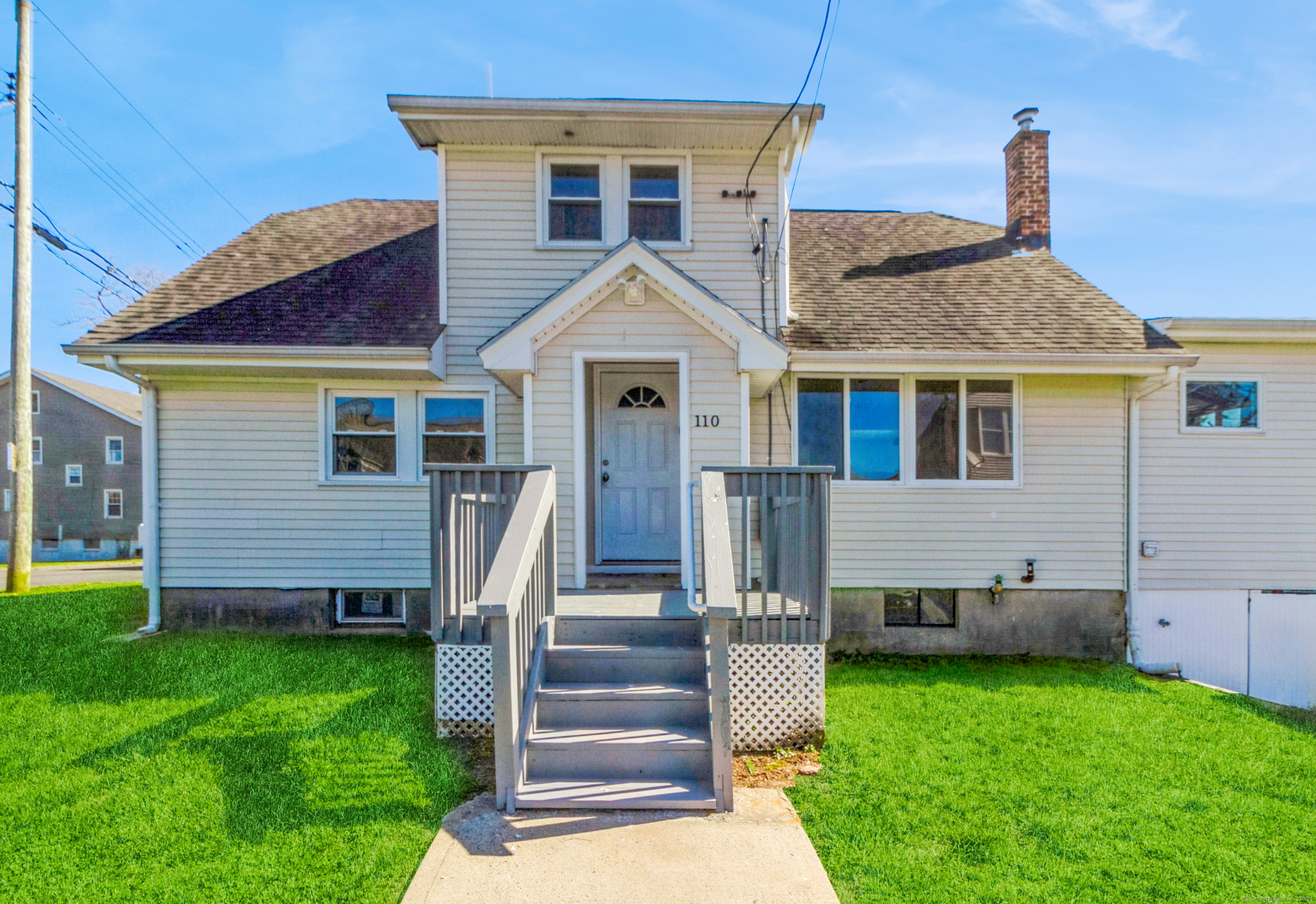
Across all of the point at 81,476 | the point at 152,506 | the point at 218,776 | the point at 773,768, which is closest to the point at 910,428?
the point at 773,768

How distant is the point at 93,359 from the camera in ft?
23.7

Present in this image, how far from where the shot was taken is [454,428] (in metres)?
7.93

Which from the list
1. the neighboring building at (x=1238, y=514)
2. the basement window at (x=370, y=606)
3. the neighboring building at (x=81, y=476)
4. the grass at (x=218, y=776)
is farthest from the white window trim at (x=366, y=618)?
the neighboring building at (x=81, y=476)

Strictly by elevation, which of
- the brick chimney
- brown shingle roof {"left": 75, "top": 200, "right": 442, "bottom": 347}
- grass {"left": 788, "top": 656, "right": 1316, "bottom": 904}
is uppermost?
the brick chimney

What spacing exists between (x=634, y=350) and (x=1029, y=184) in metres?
6.74

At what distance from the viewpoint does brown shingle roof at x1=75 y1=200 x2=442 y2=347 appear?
7480 mm

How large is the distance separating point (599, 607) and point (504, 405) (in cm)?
324

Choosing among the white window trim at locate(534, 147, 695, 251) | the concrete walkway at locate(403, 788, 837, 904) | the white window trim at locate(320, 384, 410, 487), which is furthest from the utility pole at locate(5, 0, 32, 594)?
the concrete walkway at locate(403, 788, 837, 904)

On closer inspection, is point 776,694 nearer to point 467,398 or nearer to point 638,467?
point 638,467

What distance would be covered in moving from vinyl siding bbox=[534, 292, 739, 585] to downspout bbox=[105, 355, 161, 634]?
15.4 feet

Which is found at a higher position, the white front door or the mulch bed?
the white front door

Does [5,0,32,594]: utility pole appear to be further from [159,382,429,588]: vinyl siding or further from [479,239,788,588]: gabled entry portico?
[479,239,788,588]: gabled entry portico

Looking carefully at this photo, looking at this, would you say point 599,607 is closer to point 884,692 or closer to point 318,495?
point 884,692

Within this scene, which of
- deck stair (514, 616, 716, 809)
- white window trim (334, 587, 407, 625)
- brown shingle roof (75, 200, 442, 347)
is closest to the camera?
deck stair (514, 616, 716, 809)
